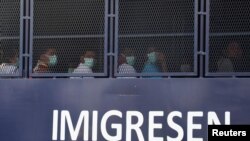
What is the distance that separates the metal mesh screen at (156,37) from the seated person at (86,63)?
321mm

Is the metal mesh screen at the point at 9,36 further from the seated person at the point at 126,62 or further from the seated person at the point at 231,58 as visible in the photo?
the seated person at the point at 231,58

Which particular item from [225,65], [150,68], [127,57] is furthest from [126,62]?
[225,65]

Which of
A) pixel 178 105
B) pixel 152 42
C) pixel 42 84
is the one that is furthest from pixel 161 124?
pixel 42 84

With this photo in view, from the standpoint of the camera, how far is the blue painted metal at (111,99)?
859 cm

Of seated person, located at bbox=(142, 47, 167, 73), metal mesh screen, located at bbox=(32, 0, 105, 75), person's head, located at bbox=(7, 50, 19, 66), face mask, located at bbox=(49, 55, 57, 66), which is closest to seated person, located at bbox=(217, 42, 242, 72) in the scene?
seated person, located at bbox=(142, 47, 167, 73)

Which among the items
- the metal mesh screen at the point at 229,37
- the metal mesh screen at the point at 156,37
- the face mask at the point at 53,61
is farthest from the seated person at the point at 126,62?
the metal mesh screen at the point at 229,37

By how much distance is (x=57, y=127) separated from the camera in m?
9.13

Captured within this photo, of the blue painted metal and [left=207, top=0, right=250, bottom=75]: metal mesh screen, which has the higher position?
[left=207, top=0, right=250, bottom=75]: metal mesh screen

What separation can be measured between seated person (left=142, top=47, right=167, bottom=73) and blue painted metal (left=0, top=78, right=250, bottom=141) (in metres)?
0.16

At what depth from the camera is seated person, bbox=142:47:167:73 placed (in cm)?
895

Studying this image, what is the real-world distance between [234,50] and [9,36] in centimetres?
275

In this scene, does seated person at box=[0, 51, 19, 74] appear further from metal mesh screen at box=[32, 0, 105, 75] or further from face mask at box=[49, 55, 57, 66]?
face mask at box=[49, 55, 57, 66]

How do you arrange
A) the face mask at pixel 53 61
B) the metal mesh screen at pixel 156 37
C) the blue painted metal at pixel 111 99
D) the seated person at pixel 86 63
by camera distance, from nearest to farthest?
the blue painted metal at pixel 111 99
the metal mesh screen at pixel 156 37
the seated person at pixel 86 63
the face mask at pixel 53 61

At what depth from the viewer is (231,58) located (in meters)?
8.68
